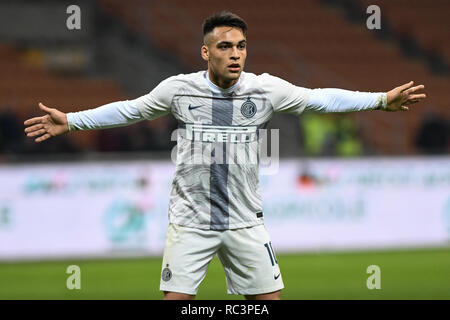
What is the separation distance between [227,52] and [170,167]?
25.8ft

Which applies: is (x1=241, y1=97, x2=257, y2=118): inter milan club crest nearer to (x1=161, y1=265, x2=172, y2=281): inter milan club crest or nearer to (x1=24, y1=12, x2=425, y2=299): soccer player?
(x1=24, y1=12, x2=425, y2=299): soccer player

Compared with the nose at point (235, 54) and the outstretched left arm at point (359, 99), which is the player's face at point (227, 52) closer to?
the nose at point (235, 54)

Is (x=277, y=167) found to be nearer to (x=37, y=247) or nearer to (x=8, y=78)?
(x=37, y=247)

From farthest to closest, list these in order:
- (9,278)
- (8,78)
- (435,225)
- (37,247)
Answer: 1. (8,78)
2. (435,225)
3. (37,247)
4. (9,278)

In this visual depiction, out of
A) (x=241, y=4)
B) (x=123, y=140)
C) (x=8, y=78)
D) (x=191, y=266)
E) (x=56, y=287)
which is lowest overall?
(x=56, y=287)

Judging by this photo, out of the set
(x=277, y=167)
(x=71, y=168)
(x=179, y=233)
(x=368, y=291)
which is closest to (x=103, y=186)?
(x=71, y=168)

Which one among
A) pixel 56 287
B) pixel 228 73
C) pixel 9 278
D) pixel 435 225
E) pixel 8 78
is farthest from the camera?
pixel 8 78

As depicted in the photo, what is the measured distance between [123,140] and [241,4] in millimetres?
6886

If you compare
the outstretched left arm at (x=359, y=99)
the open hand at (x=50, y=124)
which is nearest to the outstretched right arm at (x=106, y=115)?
the open hand at (x=50, y=124)

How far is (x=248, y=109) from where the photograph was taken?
5.65 metres

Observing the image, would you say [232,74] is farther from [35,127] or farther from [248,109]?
[35,127]

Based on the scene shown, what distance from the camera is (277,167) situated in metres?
13.5

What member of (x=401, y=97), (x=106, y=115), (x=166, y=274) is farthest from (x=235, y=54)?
(x=166, y=274)

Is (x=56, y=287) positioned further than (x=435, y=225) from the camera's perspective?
No
